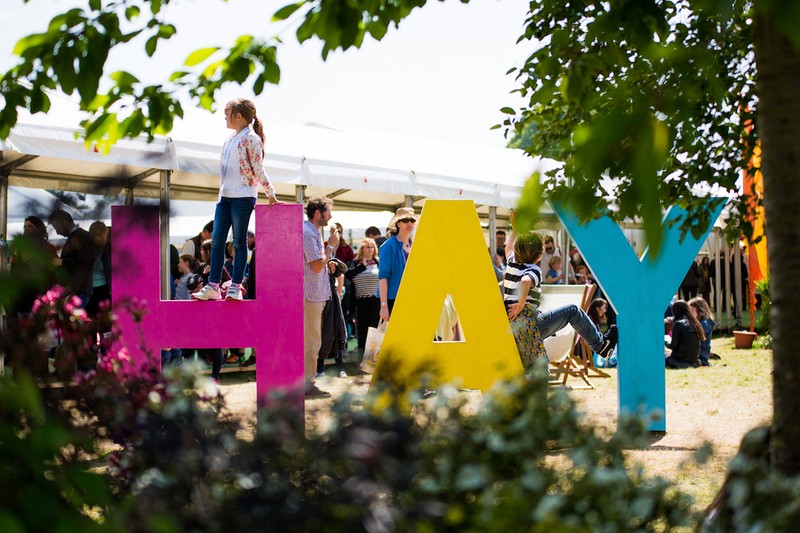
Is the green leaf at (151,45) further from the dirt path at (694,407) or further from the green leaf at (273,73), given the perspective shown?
the dirt path at (694,407)

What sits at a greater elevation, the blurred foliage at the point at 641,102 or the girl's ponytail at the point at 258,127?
the girl's ponytail at the point at 258,127

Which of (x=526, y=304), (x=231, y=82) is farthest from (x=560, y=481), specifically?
(x=526, y=304)

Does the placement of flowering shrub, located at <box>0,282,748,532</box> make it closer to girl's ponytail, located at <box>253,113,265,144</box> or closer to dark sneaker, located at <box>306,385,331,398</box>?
girl's ponytail, located at <box>253,113,265,144</box>

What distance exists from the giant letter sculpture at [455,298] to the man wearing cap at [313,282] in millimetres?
2069

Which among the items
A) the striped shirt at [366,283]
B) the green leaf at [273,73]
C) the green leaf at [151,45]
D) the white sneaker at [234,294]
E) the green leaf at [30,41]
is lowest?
the white sneaker at [234,294]

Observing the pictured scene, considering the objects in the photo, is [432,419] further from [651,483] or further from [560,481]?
[651,483]

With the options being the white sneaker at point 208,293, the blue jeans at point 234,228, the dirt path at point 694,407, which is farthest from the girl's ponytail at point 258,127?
the dirt path at point 694,407

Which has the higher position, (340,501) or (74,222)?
(74,222)

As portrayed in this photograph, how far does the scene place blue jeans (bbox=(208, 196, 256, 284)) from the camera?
619cm

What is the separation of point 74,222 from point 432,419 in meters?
1.02

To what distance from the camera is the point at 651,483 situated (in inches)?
83.7

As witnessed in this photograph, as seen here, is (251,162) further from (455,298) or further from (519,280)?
(519,280)

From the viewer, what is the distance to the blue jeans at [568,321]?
7.04 m

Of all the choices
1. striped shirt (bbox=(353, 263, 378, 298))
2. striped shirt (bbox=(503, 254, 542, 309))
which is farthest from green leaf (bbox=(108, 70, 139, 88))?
striped shirt (bbox=(353, 263, 378, 298))
